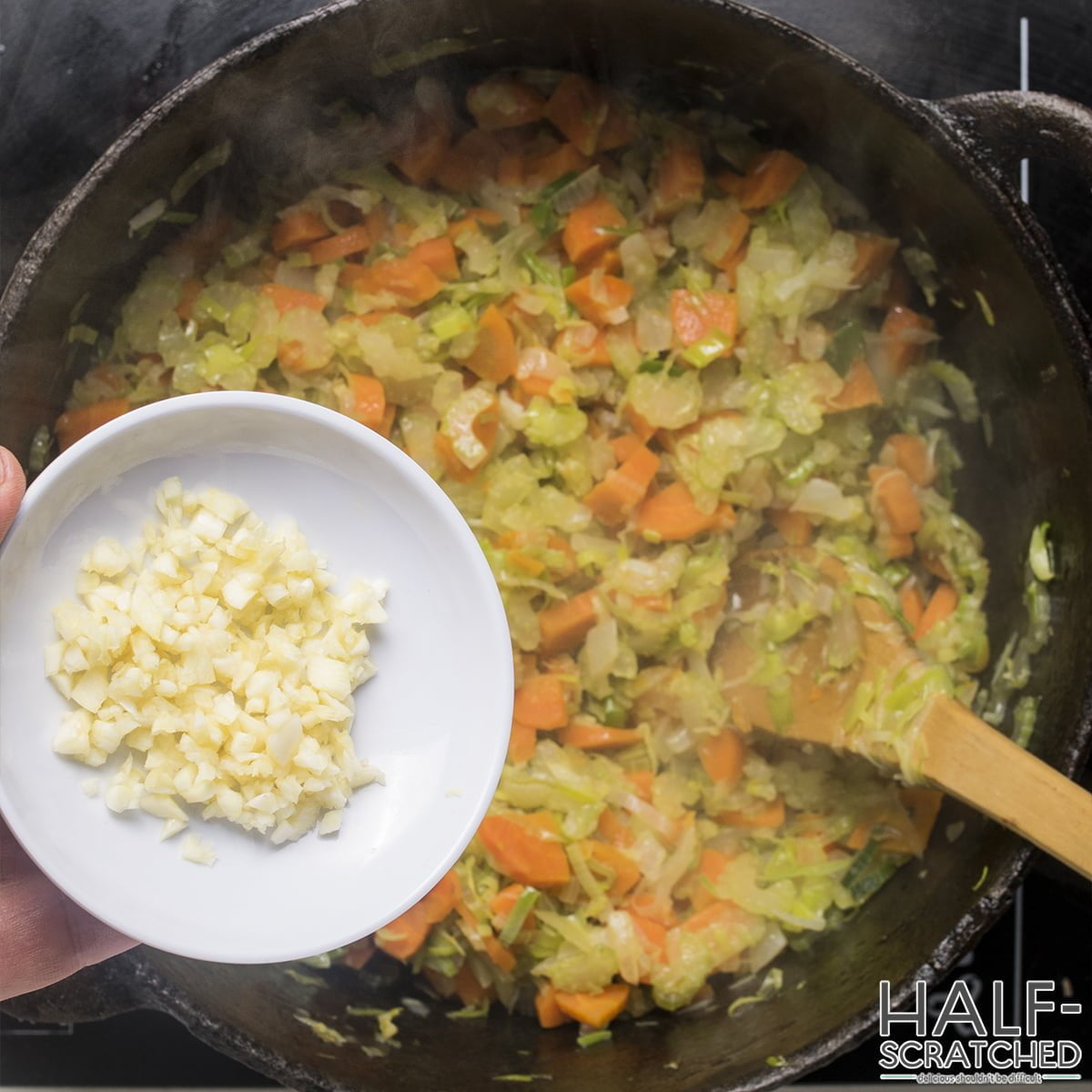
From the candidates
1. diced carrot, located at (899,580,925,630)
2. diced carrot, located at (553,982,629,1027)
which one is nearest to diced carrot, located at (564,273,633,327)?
diced carrot, located at (899,580,925,630)

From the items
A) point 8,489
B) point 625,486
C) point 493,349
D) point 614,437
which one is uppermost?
point 493,349

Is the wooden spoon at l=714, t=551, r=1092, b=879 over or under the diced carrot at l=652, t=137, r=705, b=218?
under

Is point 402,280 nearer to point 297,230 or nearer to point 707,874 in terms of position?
point 297,230

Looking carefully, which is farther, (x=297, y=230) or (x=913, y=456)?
(x=913, y=456)

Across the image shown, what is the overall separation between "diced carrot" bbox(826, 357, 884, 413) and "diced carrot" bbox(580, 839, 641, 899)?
→ 0.98 m

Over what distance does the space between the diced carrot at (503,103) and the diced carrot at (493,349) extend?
365 millimetres

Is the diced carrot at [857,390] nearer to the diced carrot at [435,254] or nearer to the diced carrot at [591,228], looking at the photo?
the diced carrot at [591,228]

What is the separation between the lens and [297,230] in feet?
6.70

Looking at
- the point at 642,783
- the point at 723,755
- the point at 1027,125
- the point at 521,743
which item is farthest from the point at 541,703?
the point at 1027,125

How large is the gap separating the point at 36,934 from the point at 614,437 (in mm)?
1335

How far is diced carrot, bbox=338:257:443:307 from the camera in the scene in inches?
79.9

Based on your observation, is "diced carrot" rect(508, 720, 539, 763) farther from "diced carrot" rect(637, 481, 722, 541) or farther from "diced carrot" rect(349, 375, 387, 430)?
"diced carrot" rect(349, 375, 387, 430)

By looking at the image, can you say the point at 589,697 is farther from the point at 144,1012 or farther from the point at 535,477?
the point at 144,1012

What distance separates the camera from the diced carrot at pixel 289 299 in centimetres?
201
